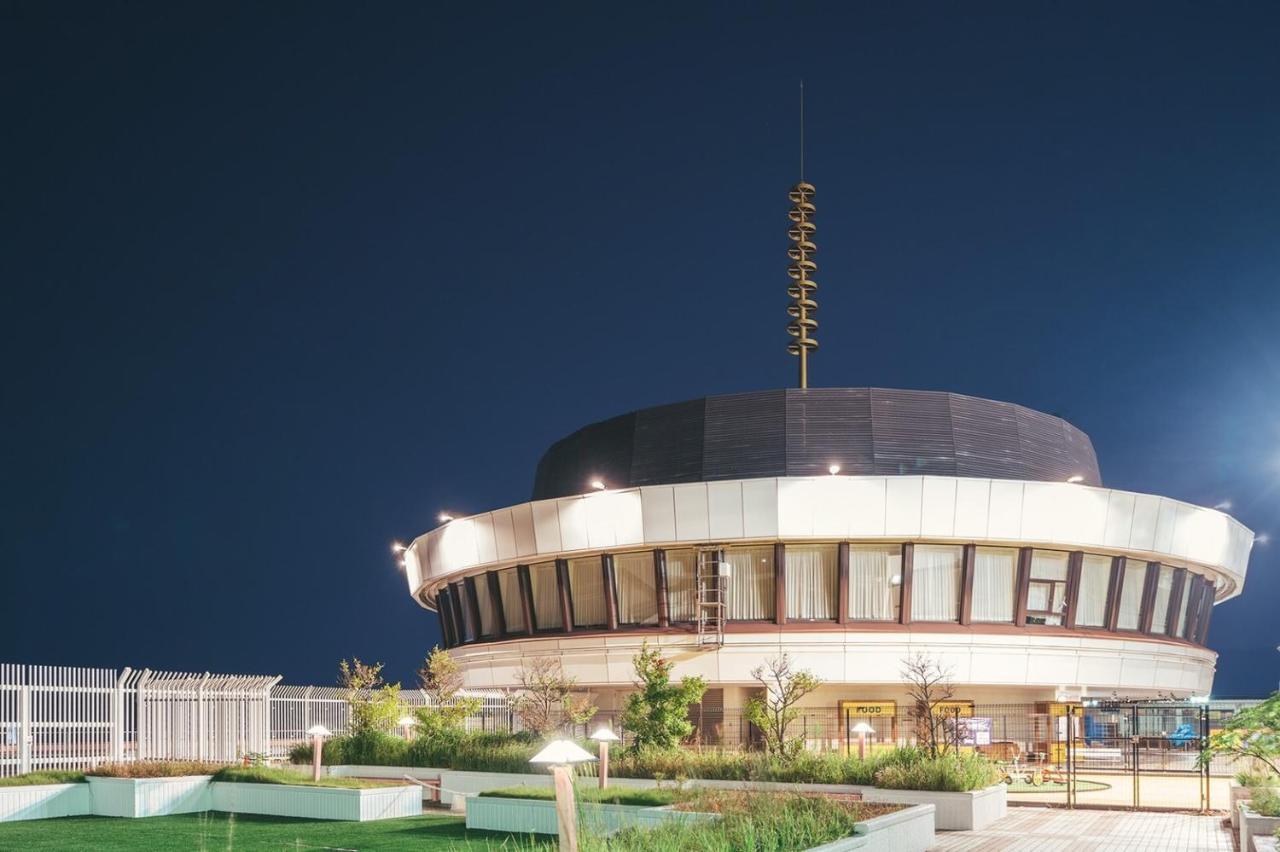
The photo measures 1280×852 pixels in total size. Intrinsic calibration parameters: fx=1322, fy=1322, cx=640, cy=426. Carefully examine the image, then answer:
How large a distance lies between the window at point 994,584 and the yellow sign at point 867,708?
12.7 ft

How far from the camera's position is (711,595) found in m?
41.5

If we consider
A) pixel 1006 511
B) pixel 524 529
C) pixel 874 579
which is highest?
pixel 1006 511

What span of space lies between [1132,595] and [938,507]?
32.9 feet

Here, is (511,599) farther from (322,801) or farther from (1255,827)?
(1255,827)

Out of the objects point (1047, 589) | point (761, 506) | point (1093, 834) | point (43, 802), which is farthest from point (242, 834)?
point (1047, 589)

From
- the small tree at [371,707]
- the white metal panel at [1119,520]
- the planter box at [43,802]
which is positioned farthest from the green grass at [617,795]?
the white metal panel at [1119,520]

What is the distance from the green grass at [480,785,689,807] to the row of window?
16.4m

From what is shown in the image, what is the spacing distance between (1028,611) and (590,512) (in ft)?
46.7

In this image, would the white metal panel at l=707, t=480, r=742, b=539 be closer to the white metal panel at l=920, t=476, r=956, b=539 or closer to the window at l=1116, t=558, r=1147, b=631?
the white metal panel at l=920, t=476, r=956, b=539

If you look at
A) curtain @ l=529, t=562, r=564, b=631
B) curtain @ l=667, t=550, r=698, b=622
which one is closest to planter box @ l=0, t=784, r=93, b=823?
curtain @ l=667, t=550, r=698, b=622

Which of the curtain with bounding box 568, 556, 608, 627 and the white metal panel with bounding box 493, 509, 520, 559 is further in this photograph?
the white metal panel with bounding box 493, 509, 520, 559

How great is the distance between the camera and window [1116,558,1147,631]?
44281 mm

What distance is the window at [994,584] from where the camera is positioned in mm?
41250

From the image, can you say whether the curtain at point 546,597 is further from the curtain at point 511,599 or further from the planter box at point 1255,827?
the planter box at point 1255,827
